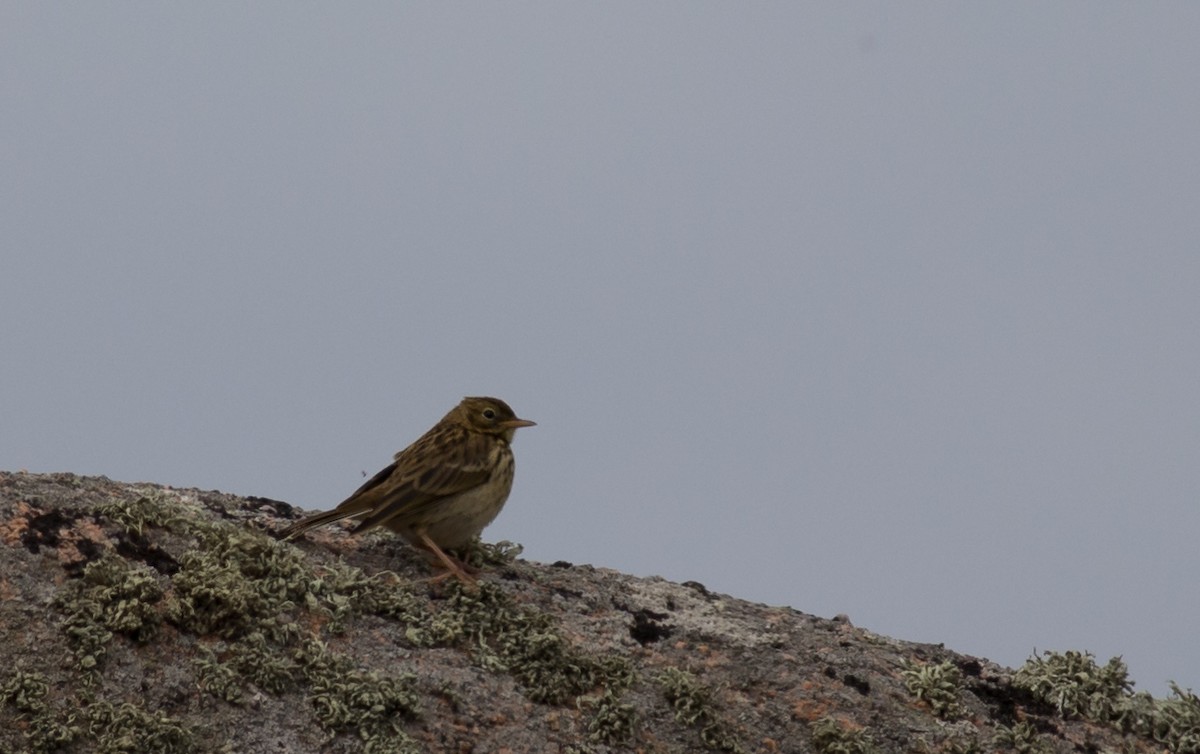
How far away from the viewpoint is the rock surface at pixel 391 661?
279 inches

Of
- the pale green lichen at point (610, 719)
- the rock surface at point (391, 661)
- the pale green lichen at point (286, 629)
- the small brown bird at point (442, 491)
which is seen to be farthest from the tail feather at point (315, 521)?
the pale green lichen at point (610, 719)

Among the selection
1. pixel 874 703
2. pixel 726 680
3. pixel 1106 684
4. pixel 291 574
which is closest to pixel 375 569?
pixel 291 574

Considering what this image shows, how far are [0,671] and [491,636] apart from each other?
2.39 meters

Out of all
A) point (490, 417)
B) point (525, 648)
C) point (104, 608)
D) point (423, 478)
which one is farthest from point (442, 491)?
point (104, 608)

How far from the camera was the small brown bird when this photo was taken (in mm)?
9141

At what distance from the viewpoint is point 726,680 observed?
26.3ft

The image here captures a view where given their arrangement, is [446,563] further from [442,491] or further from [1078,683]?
[1078,683]

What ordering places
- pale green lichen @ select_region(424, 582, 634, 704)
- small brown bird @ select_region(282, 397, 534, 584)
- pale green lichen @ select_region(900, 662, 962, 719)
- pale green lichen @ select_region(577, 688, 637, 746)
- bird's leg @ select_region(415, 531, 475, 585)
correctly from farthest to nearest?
small brown bird @ select_region(282, 397, 534, 584)
bird's leg @ select_region(415, 531, 475, 585)
pale green lichen @ select_region(900, 662, 962, 719)
pale green lichen @ select_region(424, 582, 634, 704)
pale green lichen @ select_region(577, 688, 637, 746)

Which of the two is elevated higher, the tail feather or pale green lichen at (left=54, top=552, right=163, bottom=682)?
the tail feather

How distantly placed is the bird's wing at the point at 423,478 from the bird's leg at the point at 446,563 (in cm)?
14

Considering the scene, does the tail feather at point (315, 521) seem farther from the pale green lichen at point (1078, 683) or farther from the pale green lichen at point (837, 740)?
the pale green lichen at point (1078, 683)

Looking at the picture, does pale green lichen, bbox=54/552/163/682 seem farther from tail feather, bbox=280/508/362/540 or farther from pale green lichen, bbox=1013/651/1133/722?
pale green lichen, bbox=1013/651/1133/722

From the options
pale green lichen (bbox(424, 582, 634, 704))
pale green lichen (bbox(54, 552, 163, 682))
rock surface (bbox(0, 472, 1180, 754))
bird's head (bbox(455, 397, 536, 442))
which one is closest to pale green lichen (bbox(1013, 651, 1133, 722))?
rock surface (bbox(0, 472, 1180, 754))

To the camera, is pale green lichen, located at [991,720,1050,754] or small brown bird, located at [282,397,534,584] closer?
pale green lichen, located at [991,720,1050,754]
